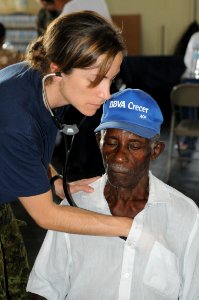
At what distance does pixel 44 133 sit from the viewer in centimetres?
149

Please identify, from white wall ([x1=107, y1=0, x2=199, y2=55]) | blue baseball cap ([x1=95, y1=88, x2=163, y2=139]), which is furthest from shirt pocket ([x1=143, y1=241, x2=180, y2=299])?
white wall ([x1=107, y1=0, x2=199, y2=55])

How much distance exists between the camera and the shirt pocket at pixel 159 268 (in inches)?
52.3

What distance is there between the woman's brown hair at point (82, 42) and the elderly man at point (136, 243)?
0.12 m

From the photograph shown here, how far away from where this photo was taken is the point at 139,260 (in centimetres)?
133

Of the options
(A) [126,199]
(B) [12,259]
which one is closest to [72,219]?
(A) [126,199]

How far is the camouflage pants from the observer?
1756mm

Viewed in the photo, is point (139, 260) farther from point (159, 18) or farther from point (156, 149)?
point (159, 18)

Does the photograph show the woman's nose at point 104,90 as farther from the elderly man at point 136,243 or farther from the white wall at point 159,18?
the white wall at point 159,18

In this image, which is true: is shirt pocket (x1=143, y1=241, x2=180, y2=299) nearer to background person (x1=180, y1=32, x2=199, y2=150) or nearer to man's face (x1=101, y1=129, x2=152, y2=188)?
man's face (x1=101, y1=129, x2=152, y2=188)

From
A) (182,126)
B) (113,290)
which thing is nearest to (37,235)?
(182,126)

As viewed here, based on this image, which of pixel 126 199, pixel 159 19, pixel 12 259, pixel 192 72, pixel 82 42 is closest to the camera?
pixel 82 42

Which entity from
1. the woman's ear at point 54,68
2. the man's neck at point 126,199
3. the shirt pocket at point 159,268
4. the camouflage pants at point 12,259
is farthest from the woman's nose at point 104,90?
the camouflage pants at point 12,259

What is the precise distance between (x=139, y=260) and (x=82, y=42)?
0.60 meters

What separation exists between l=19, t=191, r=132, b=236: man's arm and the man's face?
0.11m
